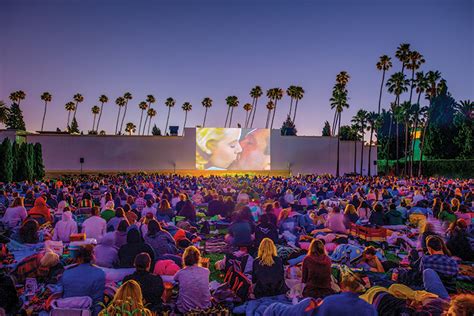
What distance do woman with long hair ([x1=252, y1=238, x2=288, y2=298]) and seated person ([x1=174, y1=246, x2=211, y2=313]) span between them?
812 mm

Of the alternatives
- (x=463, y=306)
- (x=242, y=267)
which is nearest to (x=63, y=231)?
(x=242, y=267)

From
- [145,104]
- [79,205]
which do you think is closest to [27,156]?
[79,205]

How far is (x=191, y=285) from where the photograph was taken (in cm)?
510

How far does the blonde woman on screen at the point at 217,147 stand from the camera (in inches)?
1774

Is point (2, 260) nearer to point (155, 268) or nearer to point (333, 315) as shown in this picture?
point (155, 268)

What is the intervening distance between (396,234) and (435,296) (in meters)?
6.09

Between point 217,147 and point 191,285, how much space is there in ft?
134

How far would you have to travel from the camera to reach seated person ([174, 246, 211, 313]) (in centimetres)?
510

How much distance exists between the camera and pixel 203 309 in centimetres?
514

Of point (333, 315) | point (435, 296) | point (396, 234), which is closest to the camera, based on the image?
point (333, 315)

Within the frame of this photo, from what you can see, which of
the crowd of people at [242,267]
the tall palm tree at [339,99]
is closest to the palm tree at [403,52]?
the tall palm tree at [339,99]

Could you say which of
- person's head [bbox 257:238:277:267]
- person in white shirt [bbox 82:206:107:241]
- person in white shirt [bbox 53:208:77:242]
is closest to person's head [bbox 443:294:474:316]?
person's head [bbox 257:238:277:267]

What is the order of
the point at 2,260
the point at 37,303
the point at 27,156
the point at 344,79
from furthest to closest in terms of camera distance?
1. the point at 344,79
2. the point at 27,156
3. the point at 2,260
4. the point at 37,303

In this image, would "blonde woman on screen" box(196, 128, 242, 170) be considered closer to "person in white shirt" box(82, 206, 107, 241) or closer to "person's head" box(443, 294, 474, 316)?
"person in white shirt" box(82, 206, 107, 241)
